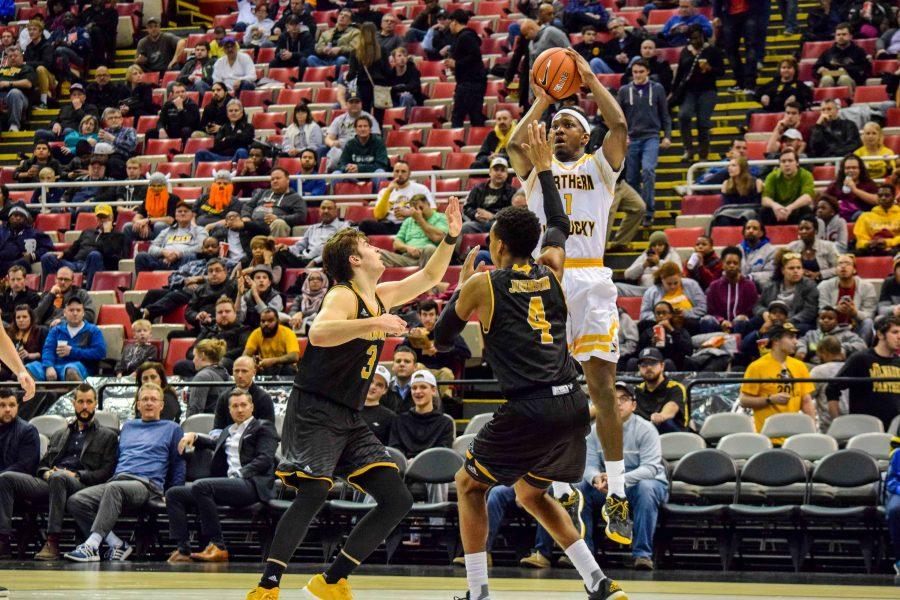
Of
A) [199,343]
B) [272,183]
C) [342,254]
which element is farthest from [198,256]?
[342,254]

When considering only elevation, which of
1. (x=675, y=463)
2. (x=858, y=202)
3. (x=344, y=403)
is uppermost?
(x=344, y=403)

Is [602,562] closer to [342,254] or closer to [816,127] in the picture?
[342,254]

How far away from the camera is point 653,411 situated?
39.3 ft

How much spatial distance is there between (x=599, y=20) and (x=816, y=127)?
458 centimetres

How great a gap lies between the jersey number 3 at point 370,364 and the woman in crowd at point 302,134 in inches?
475

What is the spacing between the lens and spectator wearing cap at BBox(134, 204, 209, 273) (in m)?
17.0

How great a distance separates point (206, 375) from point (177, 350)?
1810 millimetres

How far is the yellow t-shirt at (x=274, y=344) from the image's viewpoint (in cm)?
1396

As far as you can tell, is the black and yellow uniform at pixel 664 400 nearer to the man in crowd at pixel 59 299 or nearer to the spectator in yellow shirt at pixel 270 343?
the spectator in yellow shirt at pixel 270 343

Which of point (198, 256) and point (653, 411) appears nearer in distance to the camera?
point (653, 411)

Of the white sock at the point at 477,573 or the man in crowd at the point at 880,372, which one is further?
the man in crowd at the point at 880,372

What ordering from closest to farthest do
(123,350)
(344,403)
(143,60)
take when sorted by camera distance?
(344,403), (123,350), (143,60)

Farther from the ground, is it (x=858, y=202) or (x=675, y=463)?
(x=858, y=202)

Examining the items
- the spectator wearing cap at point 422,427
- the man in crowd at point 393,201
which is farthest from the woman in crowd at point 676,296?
the man in crowd at point 393,201
